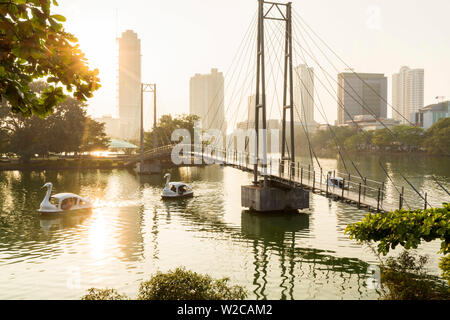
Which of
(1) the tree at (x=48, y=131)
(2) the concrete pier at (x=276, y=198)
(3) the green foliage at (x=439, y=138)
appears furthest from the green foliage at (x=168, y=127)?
(3) the green foliage at (x=439, y=138)

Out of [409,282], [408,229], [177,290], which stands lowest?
[409,282]

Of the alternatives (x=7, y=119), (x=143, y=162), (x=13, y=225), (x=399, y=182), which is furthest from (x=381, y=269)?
(x=7, y=119)

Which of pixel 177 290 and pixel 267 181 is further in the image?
pixel 267 181

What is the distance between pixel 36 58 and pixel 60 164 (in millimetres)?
64089

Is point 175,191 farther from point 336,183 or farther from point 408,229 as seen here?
point 408,229

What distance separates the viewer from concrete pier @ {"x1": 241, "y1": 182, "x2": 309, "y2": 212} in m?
27.3

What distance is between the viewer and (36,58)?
4.75 metres

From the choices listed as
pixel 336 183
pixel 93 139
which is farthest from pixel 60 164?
pixel 336 183

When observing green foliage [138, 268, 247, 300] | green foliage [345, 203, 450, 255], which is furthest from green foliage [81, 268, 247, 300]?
green foliage [345, 203, 450, 255]

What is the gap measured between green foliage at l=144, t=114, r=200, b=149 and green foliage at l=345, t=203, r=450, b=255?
64209 millimetres

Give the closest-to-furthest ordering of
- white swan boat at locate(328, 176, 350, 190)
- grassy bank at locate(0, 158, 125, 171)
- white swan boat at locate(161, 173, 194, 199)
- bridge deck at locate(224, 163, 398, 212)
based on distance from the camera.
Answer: bridge deck at locate(224, 163, 398, 212)
white swan boat at locate(328, 176, 350, 190)
white swan boat at locate(161, 173, 194, 199)
grassy bank at locate(0, 158, 125, 171)

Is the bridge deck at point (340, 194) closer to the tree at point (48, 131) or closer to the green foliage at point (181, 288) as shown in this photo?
the green foliage at point (181, 288)

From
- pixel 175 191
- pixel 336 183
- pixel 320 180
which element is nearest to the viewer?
pixel 320 180

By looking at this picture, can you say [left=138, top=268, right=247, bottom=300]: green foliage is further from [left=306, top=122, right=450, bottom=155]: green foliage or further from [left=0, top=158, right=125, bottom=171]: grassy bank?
[left=306, top=122, right=450, bottom=155]: green foliage
